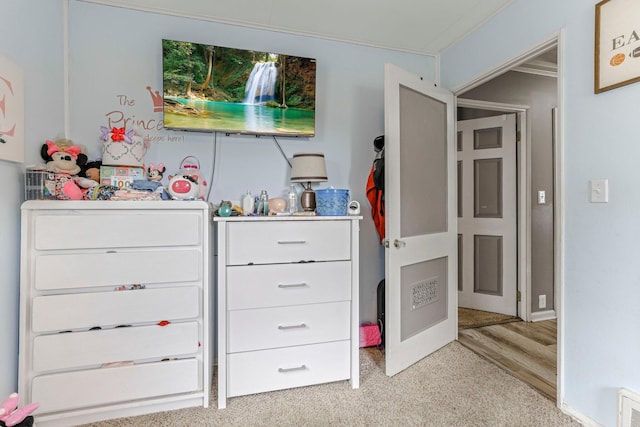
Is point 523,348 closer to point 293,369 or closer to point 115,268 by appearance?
point 293,369

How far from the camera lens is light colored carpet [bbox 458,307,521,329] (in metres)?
3.00

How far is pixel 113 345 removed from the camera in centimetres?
165

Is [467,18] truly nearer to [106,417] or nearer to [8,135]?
[8,135]

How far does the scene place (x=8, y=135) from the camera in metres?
1.47

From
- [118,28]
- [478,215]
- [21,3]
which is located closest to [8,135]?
[21,3]

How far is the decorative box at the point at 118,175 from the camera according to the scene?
1871mm

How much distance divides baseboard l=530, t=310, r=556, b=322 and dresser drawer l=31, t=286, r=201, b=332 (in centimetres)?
305

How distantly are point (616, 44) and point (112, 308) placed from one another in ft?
8.95

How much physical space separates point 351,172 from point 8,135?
2.01 metres

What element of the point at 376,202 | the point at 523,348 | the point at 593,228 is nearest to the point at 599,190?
the point at 593,228

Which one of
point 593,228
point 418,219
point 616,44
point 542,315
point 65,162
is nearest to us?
point 616,44

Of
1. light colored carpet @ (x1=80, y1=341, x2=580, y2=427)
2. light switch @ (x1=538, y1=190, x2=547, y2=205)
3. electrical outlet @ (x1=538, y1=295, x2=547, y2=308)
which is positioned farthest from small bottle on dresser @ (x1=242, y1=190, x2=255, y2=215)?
electrical outlet @ (x1=538, y1=295, x2=547, y2=308)

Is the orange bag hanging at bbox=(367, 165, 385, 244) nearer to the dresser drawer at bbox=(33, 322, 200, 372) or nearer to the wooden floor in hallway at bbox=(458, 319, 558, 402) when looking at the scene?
the wooden floor in hallway at bbox=(458, 319, 558, 402)

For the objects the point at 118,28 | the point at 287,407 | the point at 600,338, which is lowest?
the point at 287,407
